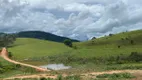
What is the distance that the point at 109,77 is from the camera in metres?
42.2

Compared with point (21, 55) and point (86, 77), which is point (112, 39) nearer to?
point (21, 55)

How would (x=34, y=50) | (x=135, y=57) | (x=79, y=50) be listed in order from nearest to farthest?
1. (x=135, y=57)
2. (x=79, y=50)
3. (x=34, y=50)

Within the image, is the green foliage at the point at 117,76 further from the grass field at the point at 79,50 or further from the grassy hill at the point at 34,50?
the grassy hill at the point at 34,50

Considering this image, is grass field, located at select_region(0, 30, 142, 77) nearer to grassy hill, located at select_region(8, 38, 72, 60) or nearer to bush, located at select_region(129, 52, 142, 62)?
grassy hill, located at select_region(8, 38, 72, 60)

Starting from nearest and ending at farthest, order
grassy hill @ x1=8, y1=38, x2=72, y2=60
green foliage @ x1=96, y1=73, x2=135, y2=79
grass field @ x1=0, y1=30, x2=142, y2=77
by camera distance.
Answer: green foliage @ x1=96, y1=73, x2=135, y2=79 < grass field @ x1=0, y1=30, x2=142, y2=77 < grassy hill @ x1=8, y1=38, x2=72, y2=60

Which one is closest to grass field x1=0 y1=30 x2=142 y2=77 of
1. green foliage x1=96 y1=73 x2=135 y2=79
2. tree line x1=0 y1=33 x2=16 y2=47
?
tree line x1=0 y1=33 x2=16 y2=47

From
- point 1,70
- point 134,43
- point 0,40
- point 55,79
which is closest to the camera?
point 55,79

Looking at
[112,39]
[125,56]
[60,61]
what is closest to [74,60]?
[60,61]

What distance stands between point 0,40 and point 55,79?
13187 centimetres

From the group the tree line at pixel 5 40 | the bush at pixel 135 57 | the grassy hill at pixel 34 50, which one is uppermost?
the tree line at pixel 5 40

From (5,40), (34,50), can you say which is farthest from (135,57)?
(5,40)

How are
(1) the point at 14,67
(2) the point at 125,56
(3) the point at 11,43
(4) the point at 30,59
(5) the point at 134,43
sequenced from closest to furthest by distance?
(1) the point at 14,67
(2) the point at 125,56
(4) the point at 30,59
(5) the point at 134,43
(3) the point at 11,43

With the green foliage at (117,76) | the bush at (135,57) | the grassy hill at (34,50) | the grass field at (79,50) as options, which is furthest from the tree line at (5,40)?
the green foliage at (117,76)

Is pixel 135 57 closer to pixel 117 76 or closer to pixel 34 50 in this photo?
pixel 117 76
